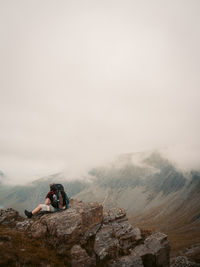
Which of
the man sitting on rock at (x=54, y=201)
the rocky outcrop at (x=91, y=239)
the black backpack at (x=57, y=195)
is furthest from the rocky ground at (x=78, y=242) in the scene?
the black backpack at (x=57, y=195)

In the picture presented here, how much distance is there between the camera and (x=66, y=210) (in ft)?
55.7

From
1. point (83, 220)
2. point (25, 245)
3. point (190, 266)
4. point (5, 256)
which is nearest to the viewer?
point (5, 256)

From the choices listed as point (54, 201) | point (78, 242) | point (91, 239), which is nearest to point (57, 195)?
point (54, 201)

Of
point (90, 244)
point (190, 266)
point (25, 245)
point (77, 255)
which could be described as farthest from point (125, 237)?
point (190, 266)

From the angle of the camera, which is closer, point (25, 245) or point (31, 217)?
point (25, 245)

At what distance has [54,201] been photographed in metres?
17.3

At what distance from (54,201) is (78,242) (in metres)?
4.90

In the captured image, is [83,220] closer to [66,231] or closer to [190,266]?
[66,231]

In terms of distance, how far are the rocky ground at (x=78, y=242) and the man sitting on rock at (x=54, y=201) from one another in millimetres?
757

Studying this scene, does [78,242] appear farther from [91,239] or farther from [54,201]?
[54,201]

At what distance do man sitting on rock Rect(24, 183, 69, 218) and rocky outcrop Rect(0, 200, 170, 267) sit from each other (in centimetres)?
80

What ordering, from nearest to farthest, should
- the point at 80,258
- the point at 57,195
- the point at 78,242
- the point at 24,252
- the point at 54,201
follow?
1. the point at 24,252
2. the point at 80,258
3. the point at 78,242
4. the point at 57,195
5. the point at 54,201

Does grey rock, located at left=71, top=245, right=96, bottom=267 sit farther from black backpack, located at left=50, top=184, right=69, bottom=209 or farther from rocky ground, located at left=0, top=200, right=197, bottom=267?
black backpack, located at left=50, top=184, right=69, bottom=209

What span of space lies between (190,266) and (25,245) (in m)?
37.7
